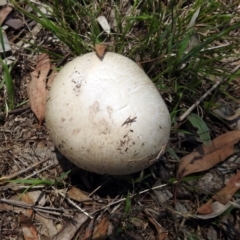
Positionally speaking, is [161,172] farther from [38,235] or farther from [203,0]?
[203,0]

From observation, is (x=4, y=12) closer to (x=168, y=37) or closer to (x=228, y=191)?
(x=168, y=37)

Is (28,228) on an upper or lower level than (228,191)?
lower

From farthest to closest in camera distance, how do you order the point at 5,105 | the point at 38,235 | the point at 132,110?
1. the point at 5,105
2. the point at 38,235
3. the point at 132,110

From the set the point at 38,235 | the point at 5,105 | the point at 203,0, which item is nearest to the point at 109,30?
the point at 203,0

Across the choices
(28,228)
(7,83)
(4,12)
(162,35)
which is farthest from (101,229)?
(4,12)

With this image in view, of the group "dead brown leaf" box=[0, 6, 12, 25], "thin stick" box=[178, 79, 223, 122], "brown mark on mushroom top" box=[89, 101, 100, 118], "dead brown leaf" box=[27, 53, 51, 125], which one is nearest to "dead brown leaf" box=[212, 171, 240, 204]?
"thin stick" box=[178, 79, 223, 122]

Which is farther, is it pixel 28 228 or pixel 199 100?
pixel 199 100

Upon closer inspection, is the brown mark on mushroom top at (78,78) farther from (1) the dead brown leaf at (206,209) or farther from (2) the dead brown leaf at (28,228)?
(1) the dead brown leaf at (206,209)
